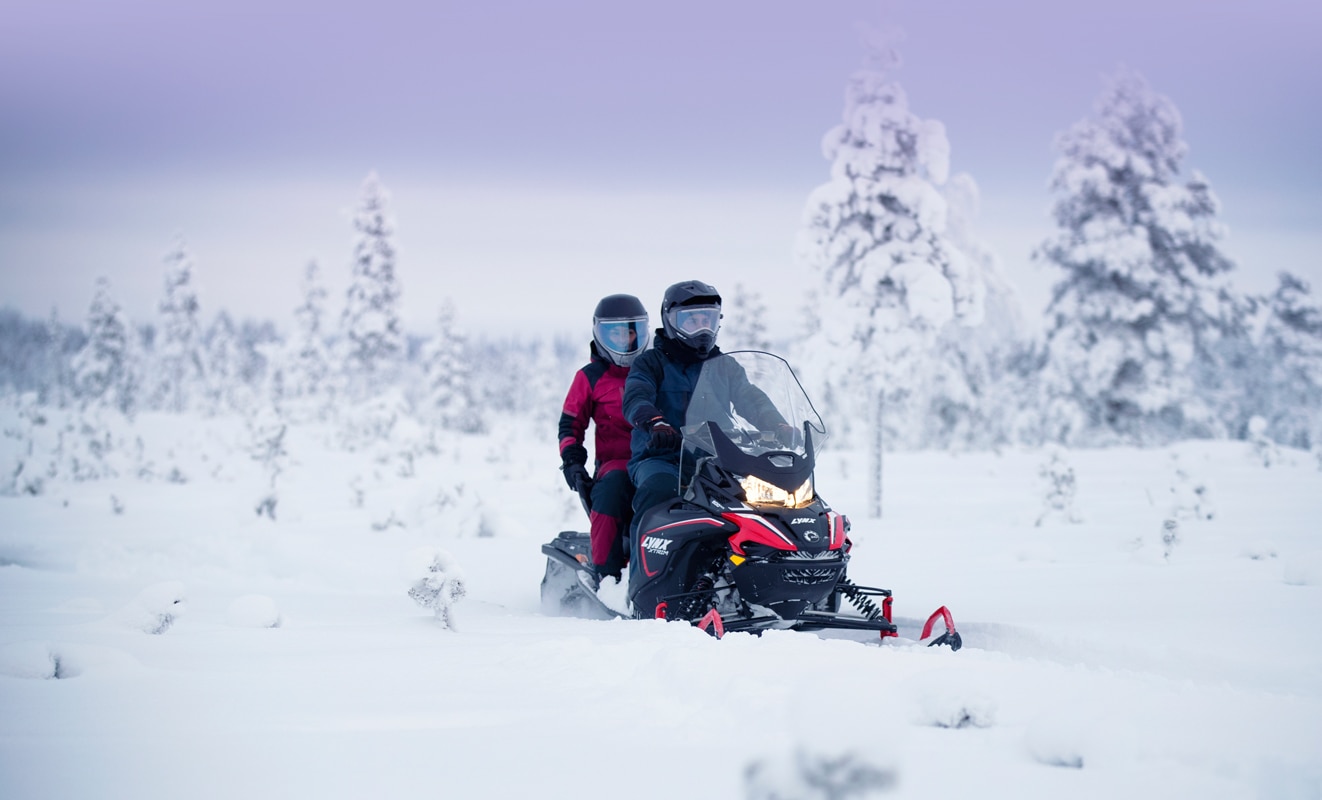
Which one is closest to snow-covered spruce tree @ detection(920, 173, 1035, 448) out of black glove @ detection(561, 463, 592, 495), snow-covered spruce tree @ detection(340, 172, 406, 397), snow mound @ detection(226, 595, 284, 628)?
black glove @ detection(561, 463, 592, 495)

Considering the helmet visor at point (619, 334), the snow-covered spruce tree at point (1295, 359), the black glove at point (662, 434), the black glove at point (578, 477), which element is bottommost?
the black glove at point (578, 477)

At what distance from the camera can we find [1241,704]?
3.10m

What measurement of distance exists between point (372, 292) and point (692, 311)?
34443 millimetres

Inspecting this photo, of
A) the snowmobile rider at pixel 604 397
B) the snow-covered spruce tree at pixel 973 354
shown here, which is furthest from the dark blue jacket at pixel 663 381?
the snow-covered spruce tree at pixel 973 354

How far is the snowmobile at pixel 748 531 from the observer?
4.54m

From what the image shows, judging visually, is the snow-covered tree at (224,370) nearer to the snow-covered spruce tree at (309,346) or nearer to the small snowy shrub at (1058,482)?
the snow-covered spruce tree at (309,346)

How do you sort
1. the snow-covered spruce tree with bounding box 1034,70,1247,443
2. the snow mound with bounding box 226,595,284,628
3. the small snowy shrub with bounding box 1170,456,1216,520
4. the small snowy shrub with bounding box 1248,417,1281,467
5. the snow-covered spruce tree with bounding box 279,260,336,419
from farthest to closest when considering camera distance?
the snow-covered spruce tree with bounding box 279,260,336,419 → the snow-covered spruce tree with bounding box 1034,70,1247,443 → the small snowy shrub with bounding box 1248,417,1281,467 → the small snowy shrub with bounding box 1170,456,1216,520 → the snow mound with bounding box 226,595,284,628

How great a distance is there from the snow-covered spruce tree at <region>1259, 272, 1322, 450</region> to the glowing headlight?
32565mm

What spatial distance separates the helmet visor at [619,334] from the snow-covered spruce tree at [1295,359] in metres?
31.7

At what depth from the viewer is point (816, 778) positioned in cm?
253

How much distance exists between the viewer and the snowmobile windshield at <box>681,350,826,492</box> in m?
4.72

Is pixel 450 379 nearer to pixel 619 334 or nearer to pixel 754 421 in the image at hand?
pixel 619 334

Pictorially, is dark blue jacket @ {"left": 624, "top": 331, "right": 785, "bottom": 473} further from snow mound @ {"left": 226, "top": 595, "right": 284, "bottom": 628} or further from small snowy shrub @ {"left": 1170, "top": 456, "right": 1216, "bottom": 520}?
small snowy shrub @ {"left": 1170, "top": 456, "right": 1216, "bottom": 520}

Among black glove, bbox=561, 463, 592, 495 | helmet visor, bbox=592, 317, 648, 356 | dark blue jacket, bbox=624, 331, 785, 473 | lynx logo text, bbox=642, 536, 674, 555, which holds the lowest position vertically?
lynx logo text, bbox=642, 536, 674, 555
